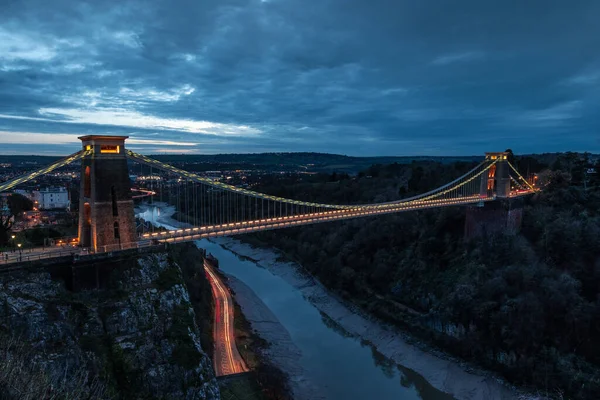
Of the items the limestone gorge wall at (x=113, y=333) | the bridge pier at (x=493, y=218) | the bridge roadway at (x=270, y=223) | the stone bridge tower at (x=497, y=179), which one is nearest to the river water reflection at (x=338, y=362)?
the bridge roadway at (x=270, y=223)

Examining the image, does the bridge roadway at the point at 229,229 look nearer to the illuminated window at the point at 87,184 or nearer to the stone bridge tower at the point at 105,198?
the stone bridge tower at the point at 105,198

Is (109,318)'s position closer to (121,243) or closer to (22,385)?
A: (121,243)

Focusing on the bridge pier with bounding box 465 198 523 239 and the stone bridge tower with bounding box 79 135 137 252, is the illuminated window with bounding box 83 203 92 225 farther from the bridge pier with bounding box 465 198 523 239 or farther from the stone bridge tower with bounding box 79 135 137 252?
the bridge pier with bounding box 465 198 523 239

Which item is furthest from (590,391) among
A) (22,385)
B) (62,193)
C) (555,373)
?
(62,193)

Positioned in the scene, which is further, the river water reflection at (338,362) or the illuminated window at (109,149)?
the river water reflection at (338,362)

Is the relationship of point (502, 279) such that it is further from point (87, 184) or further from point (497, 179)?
point (87, 184)
